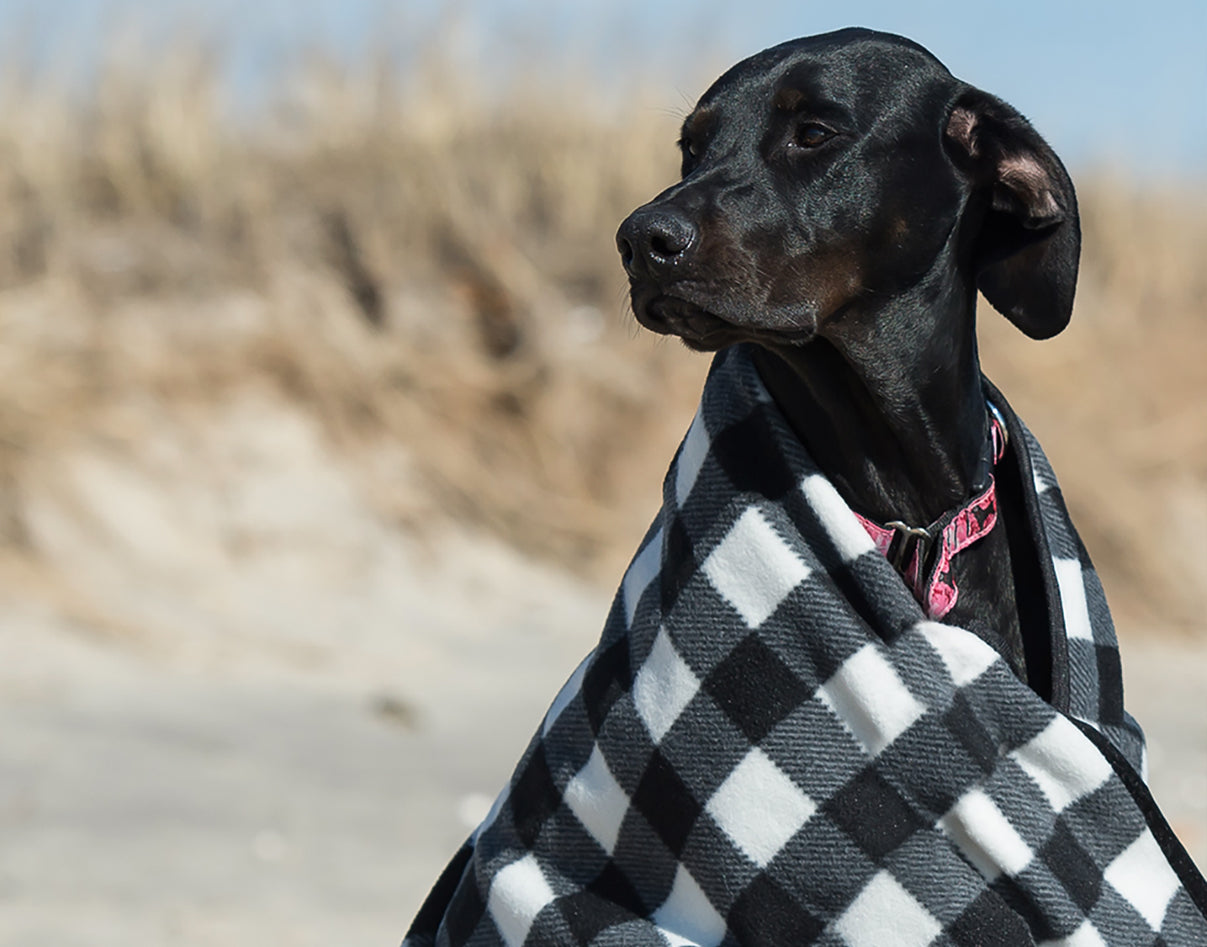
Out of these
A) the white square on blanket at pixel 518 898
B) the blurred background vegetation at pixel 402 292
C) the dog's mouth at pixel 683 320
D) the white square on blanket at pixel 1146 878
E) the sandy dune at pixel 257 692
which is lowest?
the white square on blanket at pixel 1146 878

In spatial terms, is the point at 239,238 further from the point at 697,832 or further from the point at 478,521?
the point at 697,832

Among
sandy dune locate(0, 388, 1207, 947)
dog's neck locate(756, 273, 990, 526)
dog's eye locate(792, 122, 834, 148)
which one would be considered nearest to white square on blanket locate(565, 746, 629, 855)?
dog's neck locate(756, 273, 990, 526)

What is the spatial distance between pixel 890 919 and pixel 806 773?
0.77 feet

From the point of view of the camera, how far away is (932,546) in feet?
8.11

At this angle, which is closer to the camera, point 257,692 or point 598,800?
point 598,800

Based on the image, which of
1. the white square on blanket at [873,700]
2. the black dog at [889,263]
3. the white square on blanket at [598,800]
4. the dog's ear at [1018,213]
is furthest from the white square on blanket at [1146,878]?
the dog's ear at [1018,213]

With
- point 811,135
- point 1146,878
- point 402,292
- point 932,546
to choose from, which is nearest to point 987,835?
point 1146,878

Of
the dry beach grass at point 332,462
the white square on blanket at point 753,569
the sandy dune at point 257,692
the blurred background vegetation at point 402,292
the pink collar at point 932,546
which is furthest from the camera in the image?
the blurred background vegetation at point 402,292

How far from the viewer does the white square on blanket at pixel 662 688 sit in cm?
232

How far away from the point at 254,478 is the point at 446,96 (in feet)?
9.78

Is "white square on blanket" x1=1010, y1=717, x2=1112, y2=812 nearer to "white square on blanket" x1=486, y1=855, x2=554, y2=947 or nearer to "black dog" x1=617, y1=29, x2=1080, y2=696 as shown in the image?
"black dog" x1=617, y1=29, x2=1080, y2=696

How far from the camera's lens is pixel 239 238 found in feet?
25.4

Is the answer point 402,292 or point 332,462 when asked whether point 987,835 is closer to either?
A: point 332,462

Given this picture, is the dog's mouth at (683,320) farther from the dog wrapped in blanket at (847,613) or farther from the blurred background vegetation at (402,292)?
the blurred background vegetation at (402,292)
